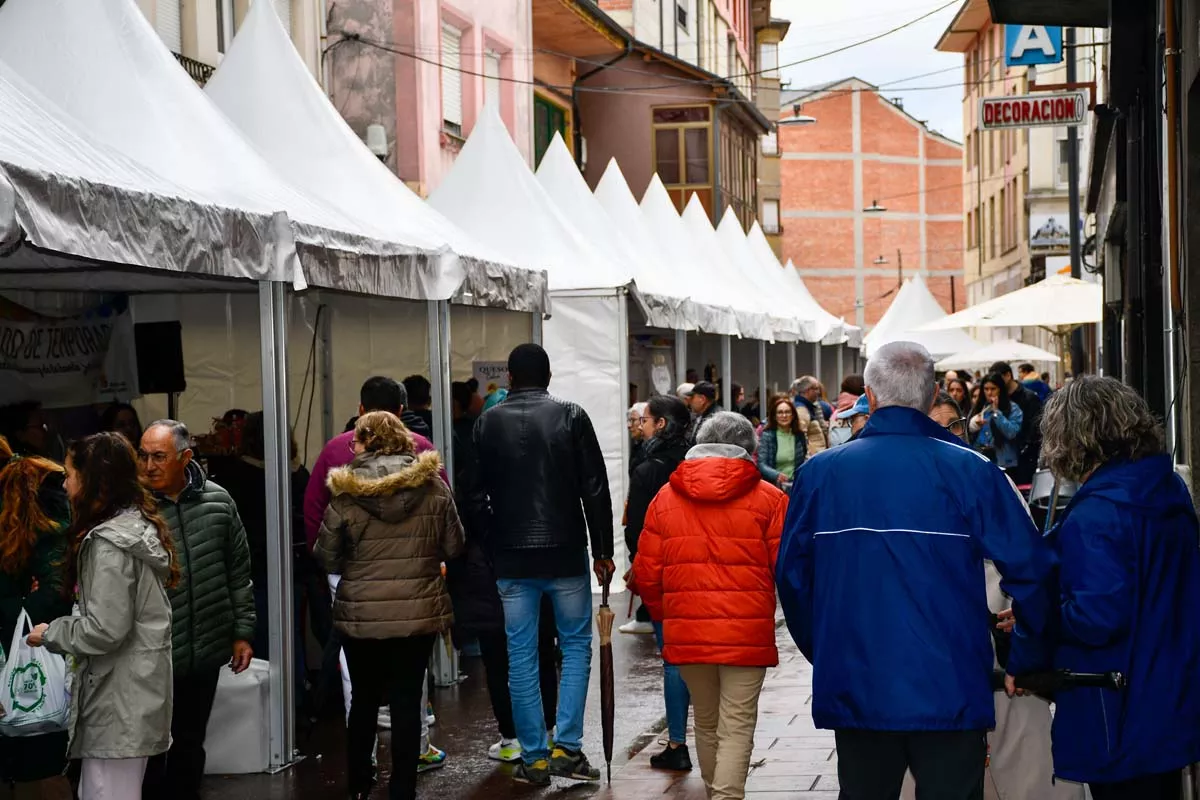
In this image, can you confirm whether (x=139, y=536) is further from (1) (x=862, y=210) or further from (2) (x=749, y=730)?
(1) (x=862, y=210)

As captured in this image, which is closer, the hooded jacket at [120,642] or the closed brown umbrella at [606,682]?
the hooded jacket at [120,642]

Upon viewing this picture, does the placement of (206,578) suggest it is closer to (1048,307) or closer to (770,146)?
(1048,307)

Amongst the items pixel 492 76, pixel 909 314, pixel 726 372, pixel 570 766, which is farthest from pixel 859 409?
pixel 909 314

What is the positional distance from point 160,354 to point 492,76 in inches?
604

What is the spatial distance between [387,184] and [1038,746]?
6933 millimetres

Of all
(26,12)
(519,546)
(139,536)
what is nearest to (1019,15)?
(519,546)

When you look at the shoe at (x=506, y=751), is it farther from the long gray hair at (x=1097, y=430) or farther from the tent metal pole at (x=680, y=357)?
the tent metal pole at (x=680, y=357)

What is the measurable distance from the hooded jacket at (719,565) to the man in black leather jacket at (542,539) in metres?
1.06

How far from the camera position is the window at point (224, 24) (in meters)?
18.0

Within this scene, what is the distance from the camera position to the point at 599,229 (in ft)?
59.5

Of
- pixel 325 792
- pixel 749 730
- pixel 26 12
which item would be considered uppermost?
pixel 26 12

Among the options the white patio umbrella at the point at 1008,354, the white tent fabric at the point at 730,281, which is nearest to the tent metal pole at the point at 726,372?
the white tent fabric at the point at 730,281

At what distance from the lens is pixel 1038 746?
5652mm

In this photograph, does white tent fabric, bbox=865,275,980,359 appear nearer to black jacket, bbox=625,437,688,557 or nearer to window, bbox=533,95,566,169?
window, bbox=533,95,566,169
